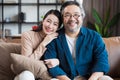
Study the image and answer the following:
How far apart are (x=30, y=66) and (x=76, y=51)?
1.32 ft

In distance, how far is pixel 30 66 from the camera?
1.93m

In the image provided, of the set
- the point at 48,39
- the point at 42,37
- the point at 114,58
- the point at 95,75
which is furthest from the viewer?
the point at 114,58

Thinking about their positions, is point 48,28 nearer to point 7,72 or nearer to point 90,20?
point 7,72

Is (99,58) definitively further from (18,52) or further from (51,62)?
(18,52)

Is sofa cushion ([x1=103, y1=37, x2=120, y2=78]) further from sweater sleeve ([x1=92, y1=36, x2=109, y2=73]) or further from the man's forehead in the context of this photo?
the man's forehead

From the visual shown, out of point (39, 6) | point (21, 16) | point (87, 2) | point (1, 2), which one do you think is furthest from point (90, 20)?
point (1, 2)

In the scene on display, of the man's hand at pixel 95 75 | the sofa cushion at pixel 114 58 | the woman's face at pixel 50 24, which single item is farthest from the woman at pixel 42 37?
the sofa cushion at pixel 114 58

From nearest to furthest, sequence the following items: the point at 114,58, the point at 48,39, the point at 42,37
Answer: the point at 48,39 → the point at 42,37 → the point at 114,58

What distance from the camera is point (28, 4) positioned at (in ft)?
19.0

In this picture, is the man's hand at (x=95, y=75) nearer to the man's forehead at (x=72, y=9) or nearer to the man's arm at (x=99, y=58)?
the man's arm at (x=99, y=58)

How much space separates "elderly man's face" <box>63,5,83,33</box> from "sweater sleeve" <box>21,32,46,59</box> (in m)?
0.29

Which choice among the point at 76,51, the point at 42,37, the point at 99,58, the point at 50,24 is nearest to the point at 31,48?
the point at 42,37

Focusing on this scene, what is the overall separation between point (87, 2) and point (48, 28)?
3.85 metres

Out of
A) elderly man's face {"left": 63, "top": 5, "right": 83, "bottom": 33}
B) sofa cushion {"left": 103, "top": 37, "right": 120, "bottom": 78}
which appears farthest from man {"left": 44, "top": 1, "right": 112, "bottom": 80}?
sofa cushion {"left": 103, "top": 37, "right": 120, "bottom": 78}
